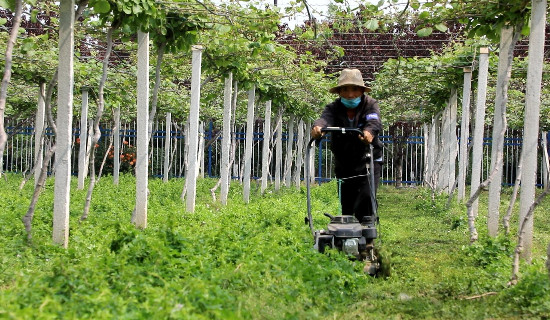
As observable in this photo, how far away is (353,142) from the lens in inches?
281

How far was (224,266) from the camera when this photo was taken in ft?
19.1

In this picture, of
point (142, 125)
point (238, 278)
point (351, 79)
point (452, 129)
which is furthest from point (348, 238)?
point (452, 129)

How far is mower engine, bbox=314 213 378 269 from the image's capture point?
6.41m

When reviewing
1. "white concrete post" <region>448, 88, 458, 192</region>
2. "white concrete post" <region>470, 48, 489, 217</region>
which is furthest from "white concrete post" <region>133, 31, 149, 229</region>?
"white concrete post" <region>448, 88, 458, 192</region>

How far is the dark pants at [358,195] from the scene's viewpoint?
7.23 meters

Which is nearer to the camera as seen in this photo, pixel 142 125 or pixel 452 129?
pixel 142 125

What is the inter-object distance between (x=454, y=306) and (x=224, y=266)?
6.20ft

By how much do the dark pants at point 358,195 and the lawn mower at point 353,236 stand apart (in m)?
0.33

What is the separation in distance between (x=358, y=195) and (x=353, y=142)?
57cm

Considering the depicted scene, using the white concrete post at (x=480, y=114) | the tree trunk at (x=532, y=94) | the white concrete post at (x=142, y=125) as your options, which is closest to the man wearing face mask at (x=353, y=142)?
the tree trunk at (x=532, y=94)

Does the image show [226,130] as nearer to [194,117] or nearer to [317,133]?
[194,117]

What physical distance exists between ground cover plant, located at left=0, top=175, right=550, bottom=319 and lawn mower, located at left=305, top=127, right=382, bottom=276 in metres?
0.22

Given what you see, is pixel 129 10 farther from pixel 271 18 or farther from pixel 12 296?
pixel 12 296

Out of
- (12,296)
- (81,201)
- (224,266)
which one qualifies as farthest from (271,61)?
(12,296)
